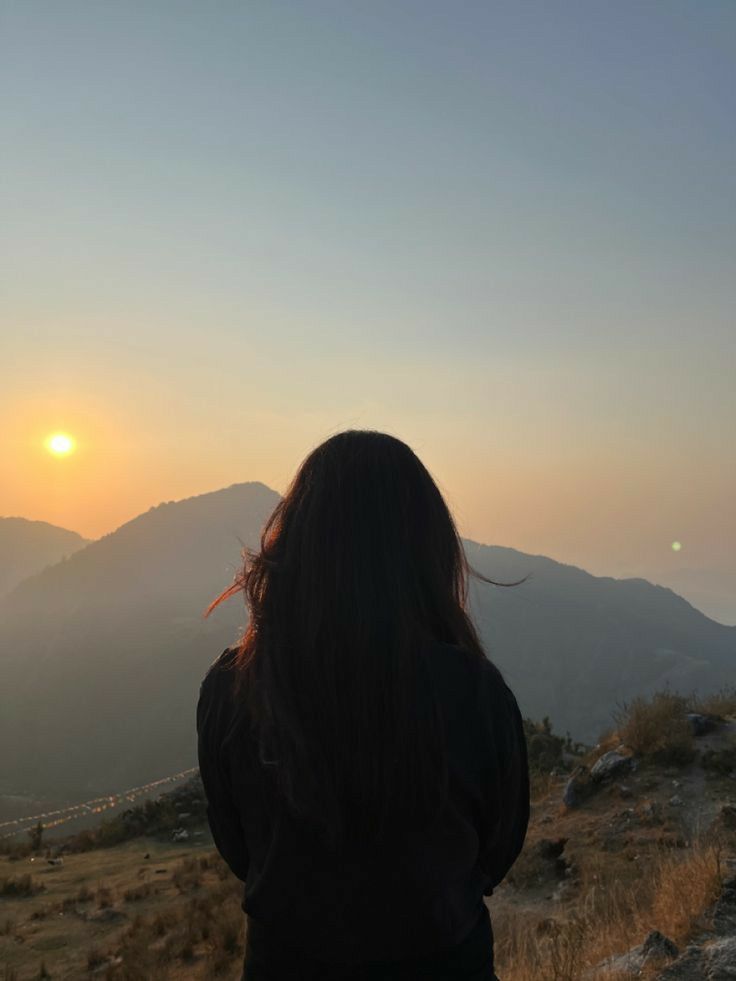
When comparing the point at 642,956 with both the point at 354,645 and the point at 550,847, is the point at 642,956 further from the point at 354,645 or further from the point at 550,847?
the point at 550,847

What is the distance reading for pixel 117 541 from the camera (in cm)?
16450

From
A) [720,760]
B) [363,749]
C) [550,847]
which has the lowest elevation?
[550,847]

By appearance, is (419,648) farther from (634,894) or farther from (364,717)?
(634,894)

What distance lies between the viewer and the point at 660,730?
12328 mm

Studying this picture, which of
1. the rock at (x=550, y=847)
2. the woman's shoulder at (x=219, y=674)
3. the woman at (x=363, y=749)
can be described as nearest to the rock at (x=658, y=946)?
the woman at (x=363, y=749)

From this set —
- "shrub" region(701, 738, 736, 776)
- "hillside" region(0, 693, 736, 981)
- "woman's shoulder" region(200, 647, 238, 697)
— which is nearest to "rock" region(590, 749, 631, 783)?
"hillside" region(0, 693, 736, 981)

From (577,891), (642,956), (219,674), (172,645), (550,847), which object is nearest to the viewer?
(219,674)

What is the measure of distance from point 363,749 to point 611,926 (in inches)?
221

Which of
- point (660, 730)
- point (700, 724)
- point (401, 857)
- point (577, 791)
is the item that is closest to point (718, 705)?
point (700, 724)

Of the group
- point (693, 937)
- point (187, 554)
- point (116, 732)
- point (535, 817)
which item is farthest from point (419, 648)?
point (187, 554)

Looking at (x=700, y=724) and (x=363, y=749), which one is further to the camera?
(x=700, y=724)

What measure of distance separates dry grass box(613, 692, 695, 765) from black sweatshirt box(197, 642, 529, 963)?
1127 centimetres

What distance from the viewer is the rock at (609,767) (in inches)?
474

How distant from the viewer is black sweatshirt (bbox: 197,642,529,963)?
1.91 m
